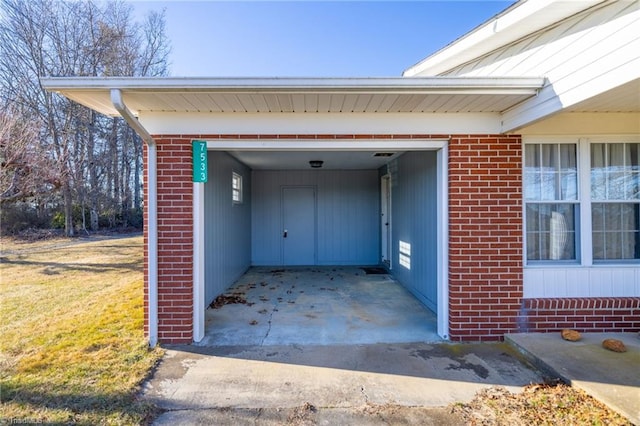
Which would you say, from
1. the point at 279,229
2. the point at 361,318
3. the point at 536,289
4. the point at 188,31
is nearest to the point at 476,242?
the point at 536,289

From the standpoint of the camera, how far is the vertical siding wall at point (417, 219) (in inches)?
189

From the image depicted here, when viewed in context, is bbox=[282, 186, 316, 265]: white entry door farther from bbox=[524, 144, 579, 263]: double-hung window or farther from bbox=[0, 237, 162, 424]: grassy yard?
bbox=[524, 144, 579, 263]: double-hung window

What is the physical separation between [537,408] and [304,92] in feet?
10.7

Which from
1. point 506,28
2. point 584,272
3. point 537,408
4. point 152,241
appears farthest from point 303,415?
point 506,28

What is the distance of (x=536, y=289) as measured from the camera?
373 centimetres

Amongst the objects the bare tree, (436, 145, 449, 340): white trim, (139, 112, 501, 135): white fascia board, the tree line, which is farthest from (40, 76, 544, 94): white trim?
the tree line

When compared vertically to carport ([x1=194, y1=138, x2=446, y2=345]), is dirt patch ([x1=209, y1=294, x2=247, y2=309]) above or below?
below

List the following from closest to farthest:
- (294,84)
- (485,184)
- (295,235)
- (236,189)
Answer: (294,84), (485,184), (236,189), (295,235)

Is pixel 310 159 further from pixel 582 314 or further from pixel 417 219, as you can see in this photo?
pixel 582 314

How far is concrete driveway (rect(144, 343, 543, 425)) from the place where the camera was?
2.42 metres

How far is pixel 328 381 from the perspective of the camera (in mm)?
2887

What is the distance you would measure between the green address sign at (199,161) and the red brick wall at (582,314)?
13.0 ft

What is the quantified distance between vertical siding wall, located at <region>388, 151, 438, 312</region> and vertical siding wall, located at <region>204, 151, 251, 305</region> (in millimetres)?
3403

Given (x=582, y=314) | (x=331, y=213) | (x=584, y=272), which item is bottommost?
(x=582, y=314)
